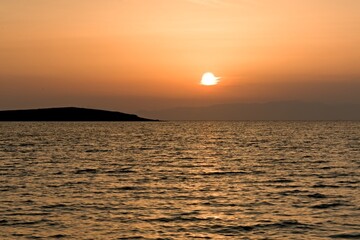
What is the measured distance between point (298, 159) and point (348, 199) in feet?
117

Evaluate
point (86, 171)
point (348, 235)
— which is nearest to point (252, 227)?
point (348, 235)

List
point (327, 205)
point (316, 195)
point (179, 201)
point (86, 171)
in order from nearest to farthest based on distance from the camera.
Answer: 1. point (327, 205)
2. point (179, 201)
3. point (316, 195)
4. point (86, 171)

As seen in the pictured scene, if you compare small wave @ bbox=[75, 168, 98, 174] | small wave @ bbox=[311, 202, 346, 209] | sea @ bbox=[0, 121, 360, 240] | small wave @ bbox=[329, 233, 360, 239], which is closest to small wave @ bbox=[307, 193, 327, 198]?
sea @ bbox=[0, 121, 360, 240]

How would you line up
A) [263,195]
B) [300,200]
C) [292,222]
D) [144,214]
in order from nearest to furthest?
[292,222], [144,214], [300,200], [263,195]

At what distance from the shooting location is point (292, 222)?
2933cm

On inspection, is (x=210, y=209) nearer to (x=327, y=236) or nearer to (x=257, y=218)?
(x=257, y=218)

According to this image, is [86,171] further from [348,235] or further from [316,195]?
[348,235]

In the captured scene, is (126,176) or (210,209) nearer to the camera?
(210,209)

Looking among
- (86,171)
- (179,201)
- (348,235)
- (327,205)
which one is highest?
(327,205)

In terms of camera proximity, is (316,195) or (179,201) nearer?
(179,201)

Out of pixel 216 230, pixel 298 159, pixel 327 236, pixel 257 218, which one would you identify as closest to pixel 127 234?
pixel 216 230

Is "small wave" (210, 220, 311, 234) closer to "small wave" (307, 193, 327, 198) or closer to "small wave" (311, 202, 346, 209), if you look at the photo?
"small wave" (311, 202, 346, 209)

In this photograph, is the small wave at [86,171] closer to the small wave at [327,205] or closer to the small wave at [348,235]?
the small wave at [327,205]

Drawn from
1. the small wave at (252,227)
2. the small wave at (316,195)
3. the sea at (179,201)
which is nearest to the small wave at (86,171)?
the sea at (179,201)
